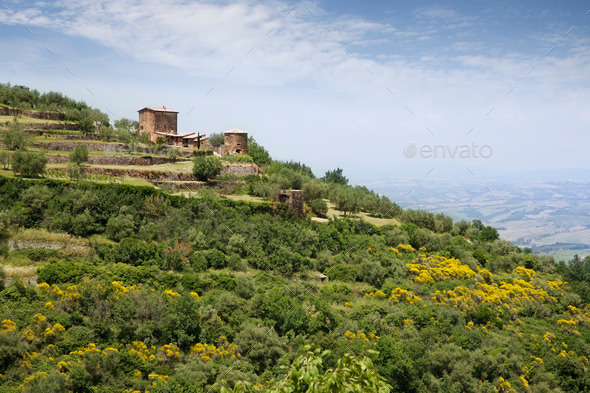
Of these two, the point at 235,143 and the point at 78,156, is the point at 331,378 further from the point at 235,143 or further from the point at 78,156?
the point at 235,143

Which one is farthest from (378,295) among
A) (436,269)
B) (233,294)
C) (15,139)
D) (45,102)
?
(45,102)

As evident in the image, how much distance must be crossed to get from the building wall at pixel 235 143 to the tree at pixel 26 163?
1592 cm

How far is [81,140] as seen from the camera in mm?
28156

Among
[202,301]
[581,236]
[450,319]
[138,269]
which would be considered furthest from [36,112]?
[581,236]

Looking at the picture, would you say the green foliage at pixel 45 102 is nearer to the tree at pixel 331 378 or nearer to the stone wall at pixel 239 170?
the stone wall at pixel 239 170

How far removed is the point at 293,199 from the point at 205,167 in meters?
5.97

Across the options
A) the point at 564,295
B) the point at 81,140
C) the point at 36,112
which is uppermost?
the point at 36,112

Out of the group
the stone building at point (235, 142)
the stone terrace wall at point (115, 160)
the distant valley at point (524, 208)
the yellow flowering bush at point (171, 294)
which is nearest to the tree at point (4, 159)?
the stone terrace wall at point (115, 160)

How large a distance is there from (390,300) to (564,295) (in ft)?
38.4

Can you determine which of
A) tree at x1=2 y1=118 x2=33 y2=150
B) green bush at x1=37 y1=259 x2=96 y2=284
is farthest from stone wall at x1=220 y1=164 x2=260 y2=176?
green bush at x1=37 y1=259 x2=96 y2=284

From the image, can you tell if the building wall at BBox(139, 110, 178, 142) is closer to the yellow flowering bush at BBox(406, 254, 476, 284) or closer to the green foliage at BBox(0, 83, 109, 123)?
the green foliage at BBox(0, 83, 109, 123)

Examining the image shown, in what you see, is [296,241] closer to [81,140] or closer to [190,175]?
[190,175]

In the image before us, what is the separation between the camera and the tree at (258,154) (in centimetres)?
3744

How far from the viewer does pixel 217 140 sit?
46406mm
